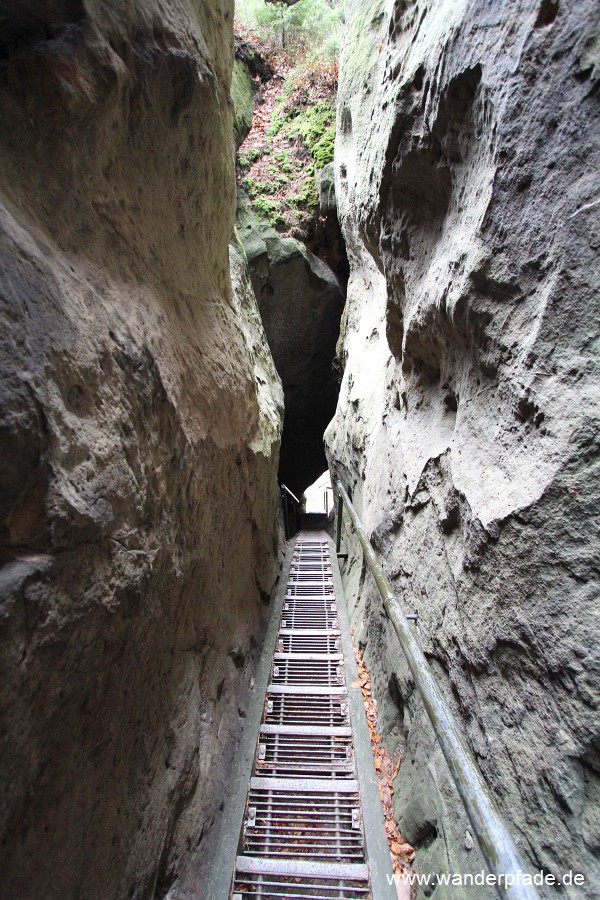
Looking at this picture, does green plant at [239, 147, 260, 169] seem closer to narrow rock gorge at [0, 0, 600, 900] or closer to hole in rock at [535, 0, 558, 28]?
narrow rock gorge at [0, 0, 600, 900]

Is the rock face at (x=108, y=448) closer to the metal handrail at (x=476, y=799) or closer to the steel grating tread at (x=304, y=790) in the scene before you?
the steel grating tread at (x=304, y=790)

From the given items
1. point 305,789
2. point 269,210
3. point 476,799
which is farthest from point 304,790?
point 269,210

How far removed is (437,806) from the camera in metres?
2.89

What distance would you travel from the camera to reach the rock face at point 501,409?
1.82m

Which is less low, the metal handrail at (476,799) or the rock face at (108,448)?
the rock face at (108,448)

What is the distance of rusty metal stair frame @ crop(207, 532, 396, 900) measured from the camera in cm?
309

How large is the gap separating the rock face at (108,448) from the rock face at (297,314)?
22.0 feet

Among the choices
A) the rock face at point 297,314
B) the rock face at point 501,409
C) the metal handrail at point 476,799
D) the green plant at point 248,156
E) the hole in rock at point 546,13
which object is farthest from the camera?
the green plant at point 248,156

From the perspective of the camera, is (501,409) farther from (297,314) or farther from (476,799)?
(297,314)

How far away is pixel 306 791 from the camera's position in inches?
147

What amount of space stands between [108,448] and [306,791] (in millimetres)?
3378

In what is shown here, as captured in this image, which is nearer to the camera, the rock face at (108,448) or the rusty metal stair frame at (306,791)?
the rock face at (108,448)

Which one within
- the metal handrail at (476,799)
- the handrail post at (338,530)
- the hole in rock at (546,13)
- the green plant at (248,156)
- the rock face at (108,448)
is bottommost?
the metal handrail at (476,799)

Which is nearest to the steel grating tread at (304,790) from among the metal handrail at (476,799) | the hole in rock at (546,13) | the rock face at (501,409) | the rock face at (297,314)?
the rock face at (501,409)
